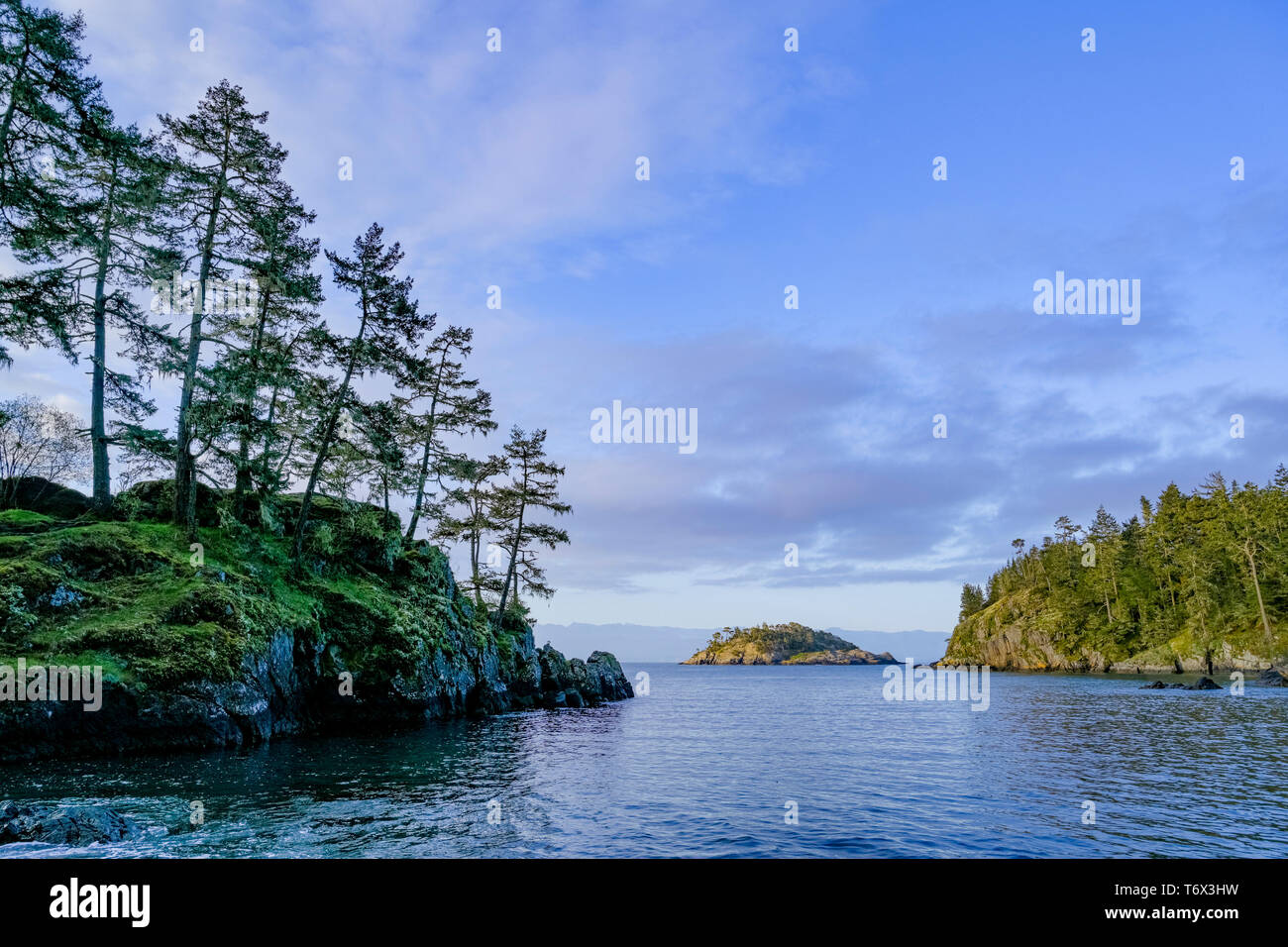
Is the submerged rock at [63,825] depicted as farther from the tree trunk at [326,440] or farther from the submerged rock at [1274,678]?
the submerged rock at [1274,678]

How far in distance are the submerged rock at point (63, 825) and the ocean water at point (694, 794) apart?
1.31 feet

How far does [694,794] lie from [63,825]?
14717 mm

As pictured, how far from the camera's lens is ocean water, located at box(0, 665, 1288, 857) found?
44.5 ft

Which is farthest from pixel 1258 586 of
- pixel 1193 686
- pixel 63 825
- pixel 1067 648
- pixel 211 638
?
pixel 63 825

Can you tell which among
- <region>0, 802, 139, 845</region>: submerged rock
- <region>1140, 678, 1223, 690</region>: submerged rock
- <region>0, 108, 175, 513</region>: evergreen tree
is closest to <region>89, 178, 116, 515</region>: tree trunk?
<region>0, 108, 175, 513</region>: evergreen tree

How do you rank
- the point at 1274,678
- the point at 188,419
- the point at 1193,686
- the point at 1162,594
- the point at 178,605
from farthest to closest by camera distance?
the point at 1162,594, the point at 1274,678, the point at 1193,686, the point at 188,419, the point at 178,605

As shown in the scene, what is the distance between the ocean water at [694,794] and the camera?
13.6 metres

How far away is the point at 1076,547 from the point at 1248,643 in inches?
1877

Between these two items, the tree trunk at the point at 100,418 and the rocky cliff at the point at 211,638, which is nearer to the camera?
the rocky cliff at the point at 211,638

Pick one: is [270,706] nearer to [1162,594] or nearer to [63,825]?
[63,825]

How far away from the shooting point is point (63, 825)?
12148 mm

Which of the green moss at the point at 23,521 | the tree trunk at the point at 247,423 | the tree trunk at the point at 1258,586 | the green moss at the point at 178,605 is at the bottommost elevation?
the tree trunk at the point at 1258,586

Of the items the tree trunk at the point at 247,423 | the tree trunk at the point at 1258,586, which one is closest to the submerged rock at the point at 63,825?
the tree trunk at the point at 247,423

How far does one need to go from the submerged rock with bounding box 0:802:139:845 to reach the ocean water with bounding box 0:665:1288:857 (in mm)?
399
